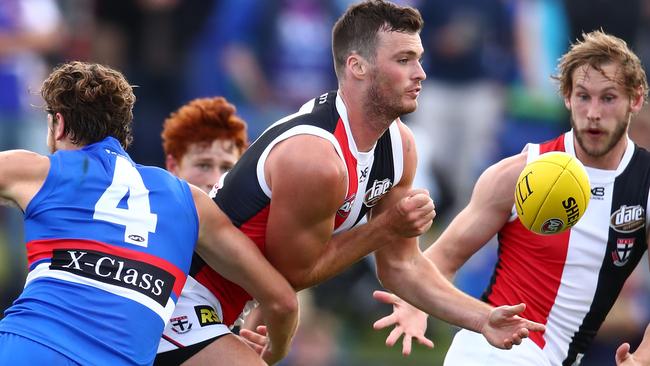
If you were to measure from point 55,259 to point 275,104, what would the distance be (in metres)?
7.91

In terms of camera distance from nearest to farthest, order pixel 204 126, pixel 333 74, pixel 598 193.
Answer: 1. pixel 598 193
2. pixel 204 126
3. pixel 333 74

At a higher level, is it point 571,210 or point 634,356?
point 571,210

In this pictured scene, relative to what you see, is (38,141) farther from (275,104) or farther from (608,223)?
(608,223)

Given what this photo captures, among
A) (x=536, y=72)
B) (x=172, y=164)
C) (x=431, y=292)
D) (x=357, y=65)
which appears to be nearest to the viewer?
(x=357, y=65)

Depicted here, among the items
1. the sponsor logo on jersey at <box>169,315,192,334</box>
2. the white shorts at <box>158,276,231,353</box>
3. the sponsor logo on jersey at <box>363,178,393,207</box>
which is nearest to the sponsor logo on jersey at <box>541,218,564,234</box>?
the sponsor logo on jersey at <box>363,178,393,207</box>

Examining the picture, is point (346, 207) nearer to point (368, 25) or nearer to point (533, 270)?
point (368, 25)

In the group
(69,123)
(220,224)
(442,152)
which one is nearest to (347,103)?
(220,224)

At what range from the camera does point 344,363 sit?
40.2 ft

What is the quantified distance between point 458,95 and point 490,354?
21.9ft

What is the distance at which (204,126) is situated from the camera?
7953mm

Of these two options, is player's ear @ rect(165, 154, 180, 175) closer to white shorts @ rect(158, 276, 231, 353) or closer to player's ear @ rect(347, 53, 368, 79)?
white shorts @ rect(158, 276, 231, 353)

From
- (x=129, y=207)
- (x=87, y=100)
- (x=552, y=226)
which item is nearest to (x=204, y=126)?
(x=87, y=100)

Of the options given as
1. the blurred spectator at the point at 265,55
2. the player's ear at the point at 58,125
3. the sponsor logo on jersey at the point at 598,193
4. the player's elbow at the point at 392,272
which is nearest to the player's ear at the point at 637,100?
the sponsor logo on jersey at the point at 598,193

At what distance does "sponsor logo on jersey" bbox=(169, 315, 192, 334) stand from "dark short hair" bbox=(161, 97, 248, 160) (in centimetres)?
190
